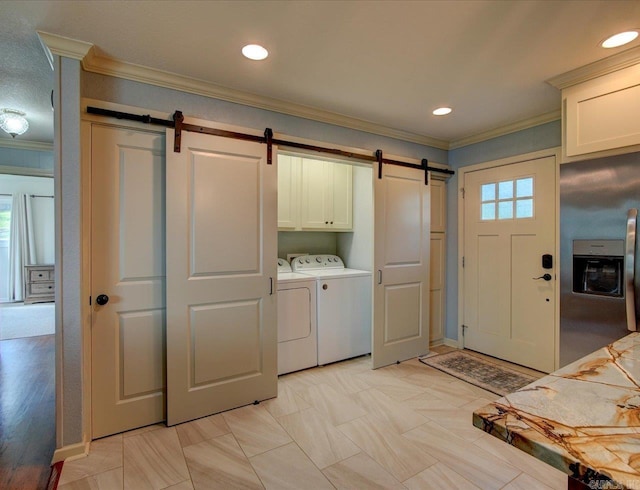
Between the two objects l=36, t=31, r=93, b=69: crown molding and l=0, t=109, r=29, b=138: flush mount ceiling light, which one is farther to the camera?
l=0, t=109, r=29, b=138: flush mount ceiling light

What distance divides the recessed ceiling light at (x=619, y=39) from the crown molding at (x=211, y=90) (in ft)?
5.79

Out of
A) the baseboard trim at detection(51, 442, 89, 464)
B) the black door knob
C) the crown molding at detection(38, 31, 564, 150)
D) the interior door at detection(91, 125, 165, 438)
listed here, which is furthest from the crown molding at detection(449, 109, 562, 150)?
the baseboard trim at detection(51, 442, 89, 464)

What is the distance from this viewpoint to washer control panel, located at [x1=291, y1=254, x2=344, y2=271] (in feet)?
12.5

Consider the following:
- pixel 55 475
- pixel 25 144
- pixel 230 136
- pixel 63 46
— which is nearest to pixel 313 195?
pixel 230 136

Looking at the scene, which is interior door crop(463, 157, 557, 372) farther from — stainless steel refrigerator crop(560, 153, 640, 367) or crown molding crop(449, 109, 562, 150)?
stainless steel refrigerator crop(560, 153, 640, 367)

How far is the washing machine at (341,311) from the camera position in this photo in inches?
134

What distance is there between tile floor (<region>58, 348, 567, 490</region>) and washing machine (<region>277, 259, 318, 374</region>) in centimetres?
44

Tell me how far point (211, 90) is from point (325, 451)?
2.59m

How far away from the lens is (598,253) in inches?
86.2

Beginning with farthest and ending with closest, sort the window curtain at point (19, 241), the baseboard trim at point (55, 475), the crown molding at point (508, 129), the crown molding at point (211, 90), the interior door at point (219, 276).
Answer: the window curtain at point (19, 241) → the crown molding at point (508, 129) → the interior door at point (219, 276) → the crown molding at point (211, 90) → the baseboard trim at point (55, 475)

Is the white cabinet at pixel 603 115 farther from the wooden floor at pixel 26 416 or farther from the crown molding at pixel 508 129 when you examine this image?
the wooden floor at pixel 26 416

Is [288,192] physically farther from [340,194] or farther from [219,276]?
[219,276]

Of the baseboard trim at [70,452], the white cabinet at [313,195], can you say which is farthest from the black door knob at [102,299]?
the white cabinet at [313,195]

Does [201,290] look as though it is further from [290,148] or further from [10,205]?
[10,205]
